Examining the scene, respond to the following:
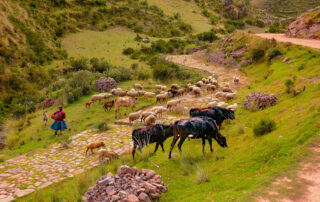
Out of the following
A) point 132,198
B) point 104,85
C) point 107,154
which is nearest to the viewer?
point 132,198


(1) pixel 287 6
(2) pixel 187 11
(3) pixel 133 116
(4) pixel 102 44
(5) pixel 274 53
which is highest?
(1) pixel 287 6

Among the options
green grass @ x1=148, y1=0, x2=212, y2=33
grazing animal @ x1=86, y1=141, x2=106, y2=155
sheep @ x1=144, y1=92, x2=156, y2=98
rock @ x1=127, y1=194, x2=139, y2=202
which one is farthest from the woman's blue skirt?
green grass @ x1=148, y1=0, x2=212, y2=33

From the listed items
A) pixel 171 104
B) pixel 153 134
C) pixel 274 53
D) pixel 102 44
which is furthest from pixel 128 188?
pixel 102 44

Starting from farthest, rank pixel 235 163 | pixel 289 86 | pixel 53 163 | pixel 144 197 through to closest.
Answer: pixel 289 86 < pixel 53 163 < pixel 235 163 < pixel 144 197

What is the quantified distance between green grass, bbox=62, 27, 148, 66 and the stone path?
19.1 m

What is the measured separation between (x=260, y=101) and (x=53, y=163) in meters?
9.18

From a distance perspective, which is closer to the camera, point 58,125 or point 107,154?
point 107,154

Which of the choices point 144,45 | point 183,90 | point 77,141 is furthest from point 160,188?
point 144,45

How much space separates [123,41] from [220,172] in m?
37.0

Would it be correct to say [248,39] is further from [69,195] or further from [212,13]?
[212,13]

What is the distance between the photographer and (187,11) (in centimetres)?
6281

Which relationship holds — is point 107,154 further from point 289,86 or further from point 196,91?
point 196,91

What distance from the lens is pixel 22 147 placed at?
9.92m

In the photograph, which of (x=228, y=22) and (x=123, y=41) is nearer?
(x=123, y=41)
